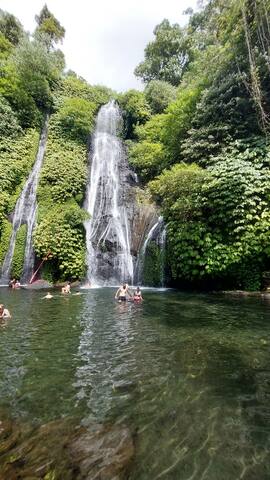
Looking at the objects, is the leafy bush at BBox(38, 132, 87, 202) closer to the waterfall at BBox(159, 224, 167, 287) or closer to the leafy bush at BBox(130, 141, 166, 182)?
the leafy bush at BBox(130, 141, 166, 182)

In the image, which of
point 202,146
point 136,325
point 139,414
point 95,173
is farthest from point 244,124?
point 139,414

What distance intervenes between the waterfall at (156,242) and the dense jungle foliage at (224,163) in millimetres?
814

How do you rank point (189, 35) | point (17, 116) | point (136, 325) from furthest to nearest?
1. point (189, 35)
2. point (17, 116)
3. point (136, 325)

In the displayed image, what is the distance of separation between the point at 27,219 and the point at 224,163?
12.9m

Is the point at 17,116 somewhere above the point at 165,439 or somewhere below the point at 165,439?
above

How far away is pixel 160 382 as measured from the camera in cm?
530

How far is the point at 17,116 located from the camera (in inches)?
1033

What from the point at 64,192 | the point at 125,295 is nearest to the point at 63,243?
the point at 64,192

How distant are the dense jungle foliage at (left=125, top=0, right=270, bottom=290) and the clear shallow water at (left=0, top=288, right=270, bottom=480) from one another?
4.96 meters

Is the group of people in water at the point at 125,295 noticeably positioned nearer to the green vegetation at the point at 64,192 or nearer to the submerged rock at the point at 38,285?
the submerged rock at the point at 38,285

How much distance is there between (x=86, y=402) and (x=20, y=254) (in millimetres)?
15750

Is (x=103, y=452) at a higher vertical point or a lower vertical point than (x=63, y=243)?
lower

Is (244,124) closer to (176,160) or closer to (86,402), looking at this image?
(176,160)

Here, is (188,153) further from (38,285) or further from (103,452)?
(103,452)
